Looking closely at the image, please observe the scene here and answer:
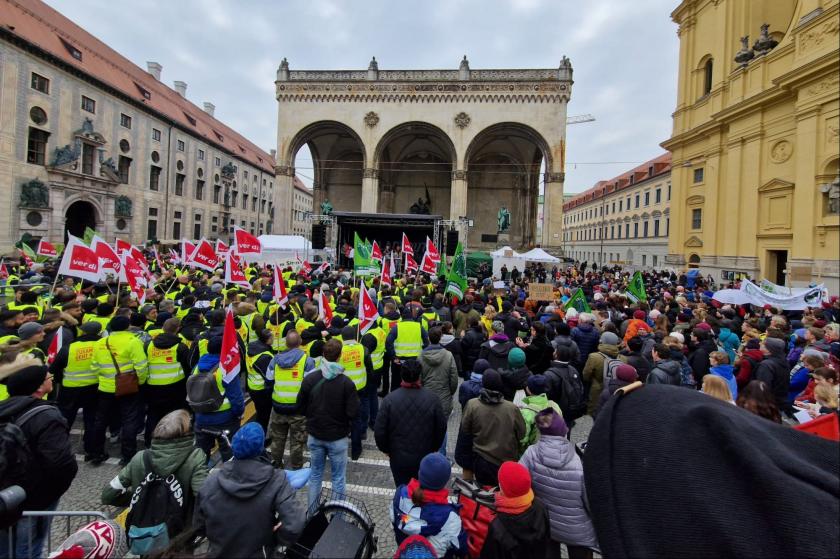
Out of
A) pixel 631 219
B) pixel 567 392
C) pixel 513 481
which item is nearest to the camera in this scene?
pixel 513 481

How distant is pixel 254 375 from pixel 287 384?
786mm

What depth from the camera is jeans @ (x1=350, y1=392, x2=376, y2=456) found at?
541cm

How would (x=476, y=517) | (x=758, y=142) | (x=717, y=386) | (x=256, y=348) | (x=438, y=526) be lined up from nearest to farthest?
1. (x=438, y=526)
2. (x=476, y=517)
3. (x=717, y=386)
4. (x=256, y=348)
5. (x=758, y=142)

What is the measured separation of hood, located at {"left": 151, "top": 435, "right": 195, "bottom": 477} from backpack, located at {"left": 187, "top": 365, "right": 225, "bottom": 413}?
1557 millimetres

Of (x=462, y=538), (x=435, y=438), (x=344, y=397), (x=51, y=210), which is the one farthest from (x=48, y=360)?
(x=51, y=210)

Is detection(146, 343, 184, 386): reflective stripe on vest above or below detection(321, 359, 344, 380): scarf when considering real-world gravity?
below

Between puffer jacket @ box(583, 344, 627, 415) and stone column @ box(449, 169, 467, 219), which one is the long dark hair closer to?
puffer jacket @ box(583, 344, 627, 415)

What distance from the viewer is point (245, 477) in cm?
270

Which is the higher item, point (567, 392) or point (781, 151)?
point (781, 151)

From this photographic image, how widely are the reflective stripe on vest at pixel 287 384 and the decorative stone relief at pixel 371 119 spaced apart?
29914 millimetres

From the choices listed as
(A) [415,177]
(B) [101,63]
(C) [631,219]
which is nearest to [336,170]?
(A) [415,177]

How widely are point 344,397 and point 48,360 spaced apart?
14.7ft

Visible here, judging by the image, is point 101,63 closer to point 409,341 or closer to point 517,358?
point 409,341

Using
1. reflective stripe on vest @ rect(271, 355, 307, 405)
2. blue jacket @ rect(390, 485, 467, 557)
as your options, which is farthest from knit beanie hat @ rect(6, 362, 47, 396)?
blue jacket @ rect(390, 485, 467, 557)
